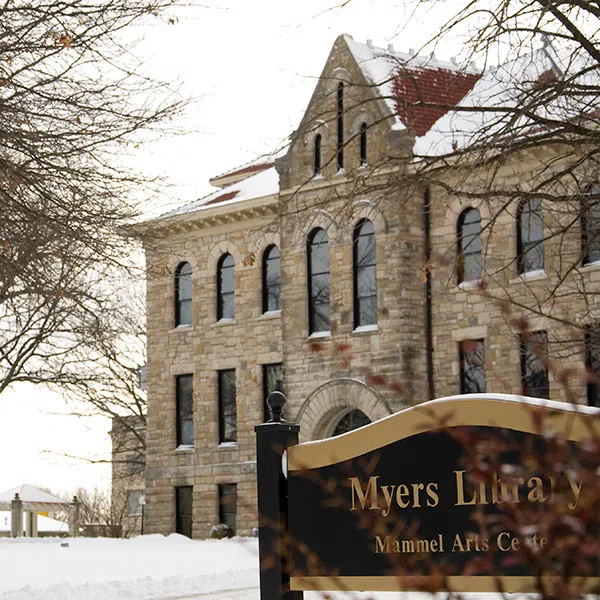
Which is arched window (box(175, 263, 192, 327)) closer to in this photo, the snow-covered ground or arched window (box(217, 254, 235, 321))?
arched window (box(217, 254, 235, 321))

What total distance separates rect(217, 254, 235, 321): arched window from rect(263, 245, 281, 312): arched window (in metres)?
1.27

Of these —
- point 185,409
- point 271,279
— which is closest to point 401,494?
point 271,279

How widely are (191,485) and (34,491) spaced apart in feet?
39.5

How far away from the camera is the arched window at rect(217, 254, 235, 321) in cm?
3612

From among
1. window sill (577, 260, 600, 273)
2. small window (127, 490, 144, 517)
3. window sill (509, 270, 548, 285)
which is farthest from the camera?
small window (127, 490, 144, 517)

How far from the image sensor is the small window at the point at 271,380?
3434 centimetres

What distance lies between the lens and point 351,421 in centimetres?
3128

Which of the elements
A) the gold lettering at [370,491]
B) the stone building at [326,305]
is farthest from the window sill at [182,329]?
→ the gold lettering at [370,491]

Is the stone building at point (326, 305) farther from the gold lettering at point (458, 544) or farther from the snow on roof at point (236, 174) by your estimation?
the gold lettering at point (458, 544)

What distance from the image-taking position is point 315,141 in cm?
3266

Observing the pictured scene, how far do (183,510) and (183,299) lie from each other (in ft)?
20.5

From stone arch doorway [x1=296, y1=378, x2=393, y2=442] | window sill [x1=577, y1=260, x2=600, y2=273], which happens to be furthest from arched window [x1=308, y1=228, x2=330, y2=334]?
window sill [x1=577, y1=260, x2=600, y2=273]

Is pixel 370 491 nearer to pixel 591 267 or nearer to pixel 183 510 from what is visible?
pixel 591 267

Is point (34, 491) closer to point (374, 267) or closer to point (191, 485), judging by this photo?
point (191, 485)
